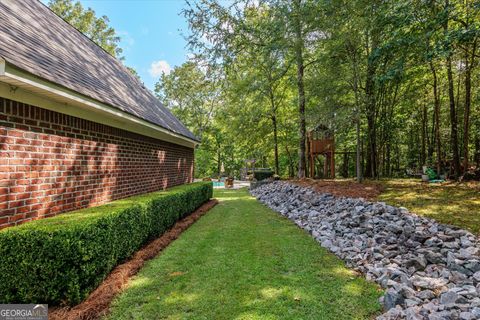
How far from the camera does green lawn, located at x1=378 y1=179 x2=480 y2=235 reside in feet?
14.6

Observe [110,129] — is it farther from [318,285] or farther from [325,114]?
[325,114]

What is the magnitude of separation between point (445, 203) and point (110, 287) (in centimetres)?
654

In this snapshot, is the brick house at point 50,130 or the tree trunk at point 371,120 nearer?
the brick house at point 50,130

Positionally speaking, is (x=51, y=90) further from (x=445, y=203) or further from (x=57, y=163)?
(x=445, y=203)

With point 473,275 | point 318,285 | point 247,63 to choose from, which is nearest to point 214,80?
point 247,63

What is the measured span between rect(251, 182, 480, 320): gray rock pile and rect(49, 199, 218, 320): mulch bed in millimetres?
2951

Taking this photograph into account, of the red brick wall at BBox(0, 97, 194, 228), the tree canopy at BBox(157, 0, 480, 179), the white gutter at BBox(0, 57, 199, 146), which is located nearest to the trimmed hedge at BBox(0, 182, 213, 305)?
the red brick wall at BBox(0, 97, 194, 228)

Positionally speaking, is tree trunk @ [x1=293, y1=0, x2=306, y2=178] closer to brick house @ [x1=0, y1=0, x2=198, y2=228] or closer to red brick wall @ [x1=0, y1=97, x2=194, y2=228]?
brick house @ [x1=0, y1=0, x2=198, y2=228]

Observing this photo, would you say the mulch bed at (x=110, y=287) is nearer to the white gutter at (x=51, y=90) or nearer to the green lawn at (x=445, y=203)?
the white gutter at (x=51, y=90)

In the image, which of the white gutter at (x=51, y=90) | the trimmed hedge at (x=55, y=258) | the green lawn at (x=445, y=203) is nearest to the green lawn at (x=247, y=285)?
the trimmed hedge at (x=55, y=258)

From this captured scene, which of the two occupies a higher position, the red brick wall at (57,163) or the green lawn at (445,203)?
the red brick wall at (57,163)

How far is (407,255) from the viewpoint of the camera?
3807mm

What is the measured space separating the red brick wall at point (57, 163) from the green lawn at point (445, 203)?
603 centimetres

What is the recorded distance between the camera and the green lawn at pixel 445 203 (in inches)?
176
